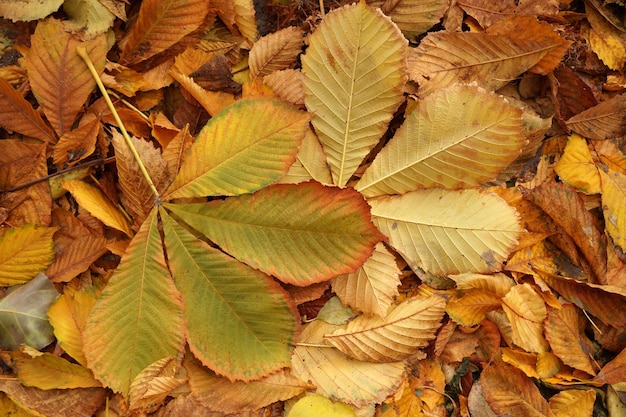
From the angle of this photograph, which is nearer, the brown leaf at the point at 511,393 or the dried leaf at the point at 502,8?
the brown leaf at the point at 511,393

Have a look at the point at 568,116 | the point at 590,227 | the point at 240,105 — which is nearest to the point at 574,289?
the point at 590,227

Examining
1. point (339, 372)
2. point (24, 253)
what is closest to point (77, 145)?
point (24, 253)

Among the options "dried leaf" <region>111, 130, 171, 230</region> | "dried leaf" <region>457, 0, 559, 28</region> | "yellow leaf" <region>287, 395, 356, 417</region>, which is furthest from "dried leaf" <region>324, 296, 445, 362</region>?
"dried leaf" <region>457, 0, 559, 28</region>

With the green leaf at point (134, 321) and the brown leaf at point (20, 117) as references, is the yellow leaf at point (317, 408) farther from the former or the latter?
the brown leaf at point (20, 117)

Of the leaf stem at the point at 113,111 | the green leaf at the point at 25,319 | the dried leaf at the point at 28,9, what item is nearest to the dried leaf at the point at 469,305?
the leaf stem at the point at 113,111

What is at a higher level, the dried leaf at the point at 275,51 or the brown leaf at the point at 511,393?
the dried leaf at the point at 275,51

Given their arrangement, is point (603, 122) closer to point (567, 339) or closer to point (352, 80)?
point (567, 339)

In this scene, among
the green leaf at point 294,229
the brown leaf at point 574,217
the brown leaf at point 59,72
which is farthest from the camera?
the brown leaf at point 574,217

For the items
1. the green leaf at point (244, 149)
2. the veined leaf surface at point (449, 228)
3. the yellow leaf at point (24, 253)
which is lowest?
the veined leaf surface at point (449, 228)
